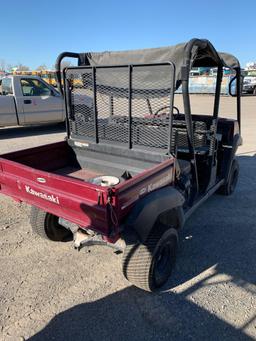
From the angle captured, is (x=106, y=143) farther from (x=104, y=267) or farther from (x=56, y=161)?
(x=104, y=267)

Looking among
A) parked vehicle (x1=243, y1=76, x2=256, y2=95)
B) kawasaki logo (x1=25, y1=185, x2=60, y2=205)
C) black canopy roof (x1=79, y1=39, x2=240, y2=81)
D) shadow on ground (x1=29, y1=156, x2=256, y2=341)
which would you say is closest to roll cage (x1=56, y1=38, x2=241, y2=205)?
black canopy roof (x1=79, y1=39, x2=240, y2=81)

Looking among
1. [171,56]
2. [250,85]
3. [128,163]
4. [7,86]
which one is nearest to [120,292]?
[128,163]

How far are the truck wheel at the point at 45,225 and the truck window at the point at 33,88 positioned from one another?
7111mm

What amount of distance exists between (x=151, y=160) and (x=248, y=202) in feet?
7.49

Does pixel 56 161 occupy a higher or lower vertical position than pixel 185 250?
higher

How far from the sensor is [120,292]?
2656 mm

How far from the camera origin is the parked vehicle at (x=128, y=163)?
2.31 m

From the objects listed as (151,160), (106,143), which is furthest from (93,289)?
(106,143)

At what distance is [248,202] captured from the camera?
179 inches

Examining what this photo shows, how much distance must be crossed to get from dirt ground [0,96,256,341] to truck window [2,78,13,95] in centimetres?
680

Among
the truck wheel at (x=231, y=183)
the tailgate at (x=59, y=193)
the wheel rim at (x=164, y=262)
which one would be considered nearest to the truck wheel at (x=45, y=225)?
the tailgate at (x=59, y=193)

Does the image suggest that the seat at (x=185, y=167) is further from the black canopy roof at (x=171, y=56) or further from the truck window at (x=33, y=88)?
the truck window at (x=33, y=88)

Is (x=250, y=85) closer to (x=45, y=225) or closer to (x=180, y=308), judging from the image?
(x=45, y=225)

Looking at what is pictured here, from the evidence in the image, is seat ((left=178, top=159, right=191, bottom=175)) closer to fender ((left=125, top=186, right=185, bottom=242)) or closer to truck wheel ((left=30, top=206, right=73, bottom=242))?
fender ((left=125, top=186, right=185, bottom=242))
